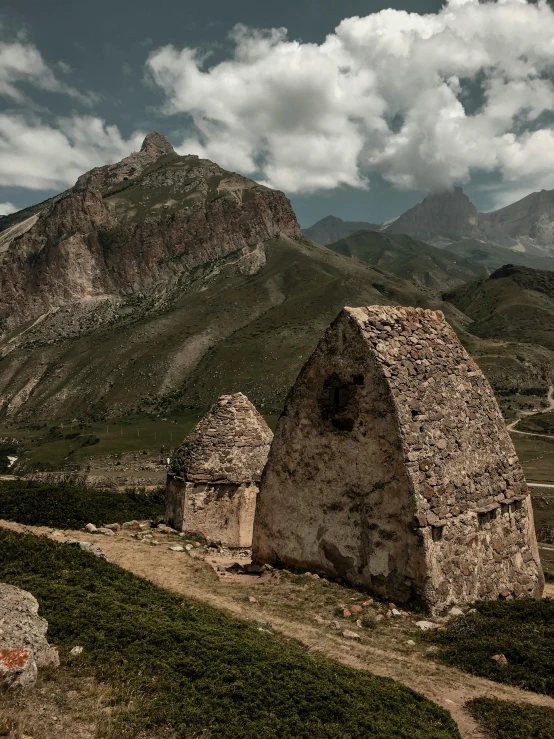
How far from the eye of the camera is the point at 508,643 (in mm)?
7207

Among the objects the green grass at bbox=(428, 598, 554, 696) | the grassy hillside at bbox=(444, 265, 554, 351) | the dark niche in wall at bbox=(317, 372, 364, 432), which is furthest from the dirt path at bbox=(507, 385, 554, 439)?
the dark niche in wall at bbox=(317, 372, 364, 432)

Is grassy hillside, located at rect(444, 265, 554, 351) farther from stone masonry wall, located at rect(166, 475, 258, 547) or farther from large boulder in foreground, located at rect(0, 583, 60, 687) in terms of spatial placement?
large boulder in foreground, located at rect(0, 583, 60, 687)

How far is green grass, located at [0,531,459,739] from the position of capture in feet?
16.1

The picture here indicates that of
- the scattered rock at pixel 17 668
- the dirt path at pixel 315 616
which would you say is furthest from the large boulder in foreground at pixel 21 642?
the dirt path at pixel 315 616

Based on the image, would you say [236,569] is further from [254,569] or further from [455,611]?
[455,611]

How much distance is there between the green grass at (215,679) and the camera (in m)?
4.92

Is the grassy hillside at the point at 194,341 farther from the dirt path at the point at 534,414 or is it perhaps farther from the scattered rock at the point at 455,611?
the scattered rock at the point at 455,611

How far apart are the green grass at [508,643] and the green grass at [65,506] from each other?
14.5m

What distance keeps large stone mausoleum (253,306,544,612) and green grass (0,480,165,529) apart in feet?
35.9

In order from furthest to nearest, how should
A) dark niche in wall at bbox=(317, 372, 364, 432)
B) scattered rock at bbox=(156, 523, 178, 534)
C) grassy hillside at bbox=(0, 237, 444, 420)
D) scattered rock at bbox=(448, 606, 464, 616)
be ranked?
grassy hillside at bbox=(0, 237, 444, 420)
scattered rock at bbox=(156, 523, 178, 534)
dark niche in wall at bbox=(317, 372, 364, 432)
scattered rock at bbox=(448, 606, 464, 616)

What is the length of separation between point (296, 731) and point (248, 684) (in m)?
0.89

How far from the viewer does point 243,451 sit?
676 inches

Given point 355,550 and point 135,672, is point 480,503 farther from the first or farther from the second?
point 135,672

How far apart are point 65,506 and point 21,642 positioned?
14823mm
